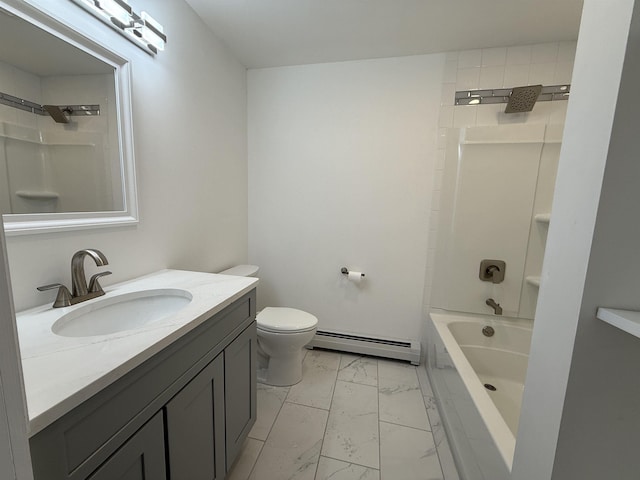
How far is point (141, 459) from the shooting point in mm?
715

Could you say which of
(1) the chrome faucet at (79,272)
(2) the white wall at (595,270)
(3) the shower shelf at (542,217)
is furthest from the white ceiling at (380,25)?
(1) the chrome faucet at (79,272)

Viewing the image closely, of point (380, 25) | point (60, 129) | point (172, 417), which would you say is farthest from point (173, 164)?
point (380, 25)

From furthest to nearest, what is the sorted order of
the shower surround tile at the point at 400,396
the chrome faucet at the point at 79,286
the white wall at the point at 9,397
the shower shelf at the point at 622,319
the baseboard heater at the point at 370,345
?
the baseboard heater at the point at 370,345 → the shower surround tile at the point at 400,396 → the chrome faucet at the point at 79,286 → the shower shelf at the point at 622,319 → the white wall at the point at 9,397

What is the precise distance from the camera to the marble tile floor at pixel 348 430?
131cm

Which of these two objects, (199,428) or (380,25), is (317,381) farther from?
(380,25)

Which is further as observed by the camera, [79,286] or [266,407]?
[266,407]

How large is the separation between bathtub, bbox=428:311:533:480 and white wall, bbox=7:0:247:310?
1639 millimetres

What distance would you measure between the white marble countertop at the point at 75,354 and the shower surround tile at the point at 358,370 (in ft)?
4.47

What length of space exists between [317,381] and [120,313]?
1.37 meters

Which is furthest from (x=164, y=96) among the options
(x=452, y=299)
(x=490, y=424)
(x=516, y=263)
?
(x=516, y=263)

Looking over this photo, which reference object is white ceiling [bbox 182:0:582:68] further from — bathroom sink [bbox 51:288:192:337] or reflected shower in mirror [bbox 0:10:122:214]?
bathroom sink [bbox 51:288:192:337]

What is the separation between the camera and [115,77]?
3.78 ft

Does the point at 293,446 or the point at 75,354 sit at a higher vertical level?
the point at 75,354

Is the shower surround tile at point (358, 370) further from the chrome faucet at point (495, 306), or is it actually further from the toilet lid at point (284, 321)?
the chrome faucet at point (495, 306)
